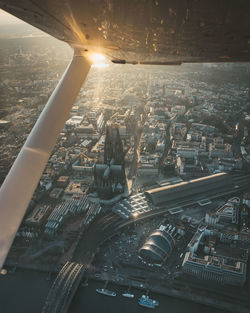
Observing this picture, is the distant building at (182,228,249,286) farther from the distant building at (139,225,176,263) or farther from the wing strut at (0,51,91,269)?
the wing strut at (0,51,91,269)

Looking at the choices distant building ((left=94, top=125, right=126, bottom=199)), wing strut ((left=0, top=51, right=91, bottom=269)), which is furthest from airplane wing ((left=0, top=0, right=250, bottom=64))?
distant building ((left=94, top=125, right=126, bottom=199))

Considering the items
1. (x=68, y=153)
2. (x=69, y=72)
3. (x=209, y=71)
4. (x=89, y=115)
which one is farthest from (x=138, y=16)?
(x=209, y=71)

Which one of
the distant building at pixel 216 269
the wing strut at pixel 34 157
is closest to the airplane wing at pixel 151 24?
the wing strut at pixel 34 157

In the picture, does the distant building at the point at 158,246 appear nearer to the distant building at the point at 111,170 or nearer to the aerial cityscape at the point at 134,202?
the aerial cityscape at the point at 134,202

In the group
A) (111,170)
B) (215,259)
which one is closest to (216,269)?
(215,259)

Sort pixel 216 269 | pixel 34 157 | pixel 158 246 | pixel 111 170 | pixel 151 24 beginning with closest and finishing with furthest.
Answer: pixel 151 24 < pixel 34 157 < pixel 216 269 < pixel 158 246 < pixel 111 170

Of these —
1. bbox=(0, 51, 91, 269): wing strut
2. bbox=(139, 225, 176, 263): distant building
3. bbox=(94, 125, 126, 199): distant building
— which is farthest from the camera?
bbox=(94, 125, 126, 199): distant building

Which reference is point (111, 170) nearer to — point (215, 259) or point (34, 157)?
point (215, 259)
